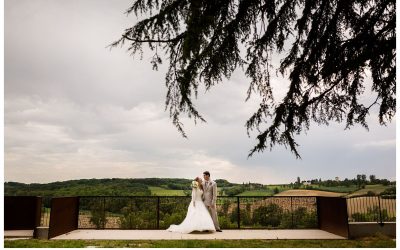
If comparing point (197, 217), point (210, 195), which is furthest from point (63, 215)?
point (210, 195)

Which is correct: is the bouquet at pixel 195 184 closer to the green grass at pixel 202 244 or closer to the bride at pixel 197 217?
the bride at pixel 197 217

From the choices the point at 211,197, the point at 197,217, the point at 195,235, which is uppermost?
the point at 211,197

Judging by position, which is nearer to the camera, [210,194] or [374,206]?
[210,194]

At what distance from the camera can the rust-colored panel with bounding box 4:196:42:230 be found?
1141cm

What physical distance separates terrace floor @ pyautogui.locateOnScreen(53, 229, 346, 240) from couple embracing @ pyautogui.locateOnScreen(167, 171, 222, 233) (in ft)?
0.69

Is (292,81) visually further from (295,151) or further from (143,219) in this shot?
(143,219)

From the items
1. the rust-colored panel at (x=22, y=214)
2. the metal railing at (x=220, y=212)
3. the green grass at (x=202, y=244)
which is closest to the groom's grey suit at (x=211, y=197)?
the metal railing at (x=220, y=212)

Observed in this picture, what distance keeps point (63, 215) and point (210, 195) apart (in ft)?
13.1

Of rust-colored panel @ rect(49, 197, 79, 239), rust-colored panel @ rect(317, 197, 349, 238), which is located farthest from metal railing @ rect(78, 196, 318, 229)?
rust-colored panel @ rect(317, 197, 349, 238)

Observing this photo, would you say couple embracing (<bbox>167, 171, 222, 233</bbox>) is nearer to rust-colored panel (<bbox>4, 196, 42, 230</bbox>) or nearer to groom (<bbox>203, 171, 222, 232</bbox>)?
groom (<bbox>203, 171, 222, 232</bbox>)

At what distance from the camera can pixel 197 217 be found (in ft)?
32.8

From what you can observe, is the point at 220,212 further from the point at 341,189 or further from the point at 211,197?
the point at 341,189

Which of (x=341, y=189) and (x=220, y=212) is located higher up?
(x=341, y=189)

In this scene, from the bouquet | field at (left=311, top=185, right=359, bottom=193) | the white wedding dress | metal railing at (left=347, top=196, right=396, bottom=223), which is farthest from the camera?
field at (left=311, top=185, right=359, bottom=193)
